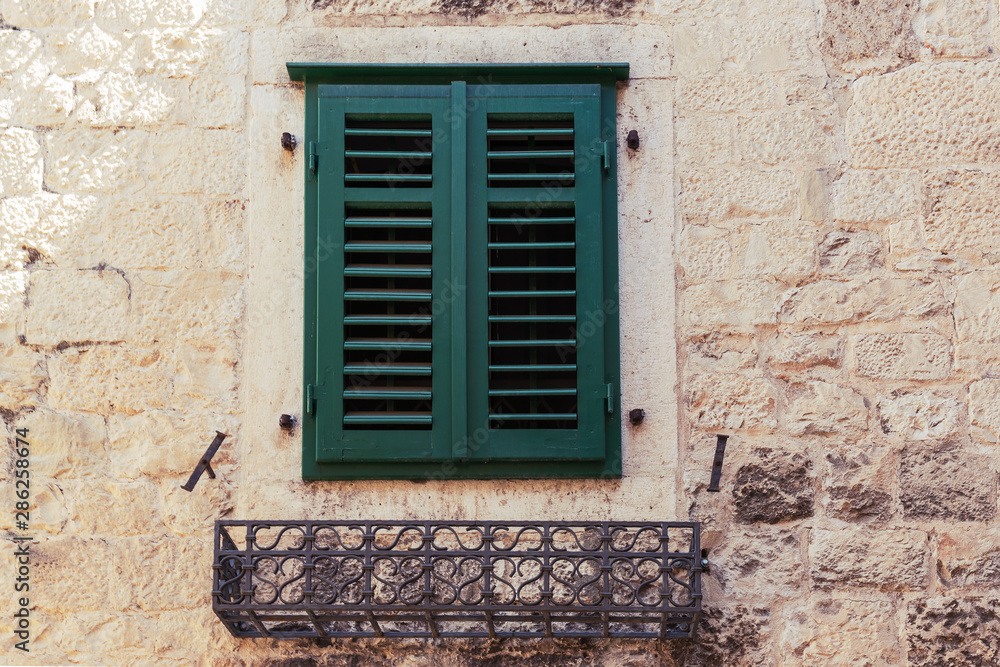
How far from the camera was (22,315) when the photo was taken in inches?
124

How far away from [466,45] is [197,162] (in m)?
0.96

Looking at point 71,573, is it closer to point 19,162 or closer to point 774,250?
point 19,162

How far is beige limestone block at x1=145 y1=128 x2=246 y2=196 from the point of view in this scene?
3234mm

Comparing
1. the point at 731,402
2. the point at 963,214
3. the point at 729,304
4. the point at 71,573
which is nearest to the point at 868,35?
the point at 963,214

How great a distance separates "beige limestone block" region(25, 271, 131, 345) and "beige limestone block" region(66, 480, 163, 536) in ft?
1.53

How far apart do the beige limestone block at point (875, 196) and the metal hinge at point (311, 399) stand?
1.75 m

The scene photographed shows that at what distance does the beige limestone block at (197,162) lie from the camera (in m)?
3.23

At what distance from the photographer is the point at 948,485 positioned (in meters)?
3.07

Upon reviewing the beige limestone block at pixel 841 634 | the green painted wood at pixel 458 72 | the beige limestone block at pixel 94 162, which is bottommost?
the beige limestone block at pixel 841 634

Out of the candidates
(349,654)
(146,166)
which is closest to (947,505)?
(349,654)

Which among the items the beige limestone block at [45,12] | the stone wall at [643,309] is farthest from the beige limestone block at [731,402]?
the beige limestone block at [45,12]

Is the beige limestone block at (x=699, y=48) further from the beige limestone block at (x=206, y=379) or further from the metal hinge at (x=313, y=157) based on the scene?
A: the beige limestone block at (x=206, y=379)

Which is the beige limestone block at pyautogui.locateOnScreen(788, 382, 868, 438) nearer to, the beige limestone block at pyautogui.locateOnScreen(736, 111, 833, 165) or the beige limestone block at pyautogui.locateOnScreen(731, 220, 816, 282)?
the beige limestone block at pyautogui.locateOnScreen(731, 220, 816, 282)

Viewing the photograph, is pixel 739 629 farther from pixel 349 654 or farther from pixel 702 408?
pixel 349 654
